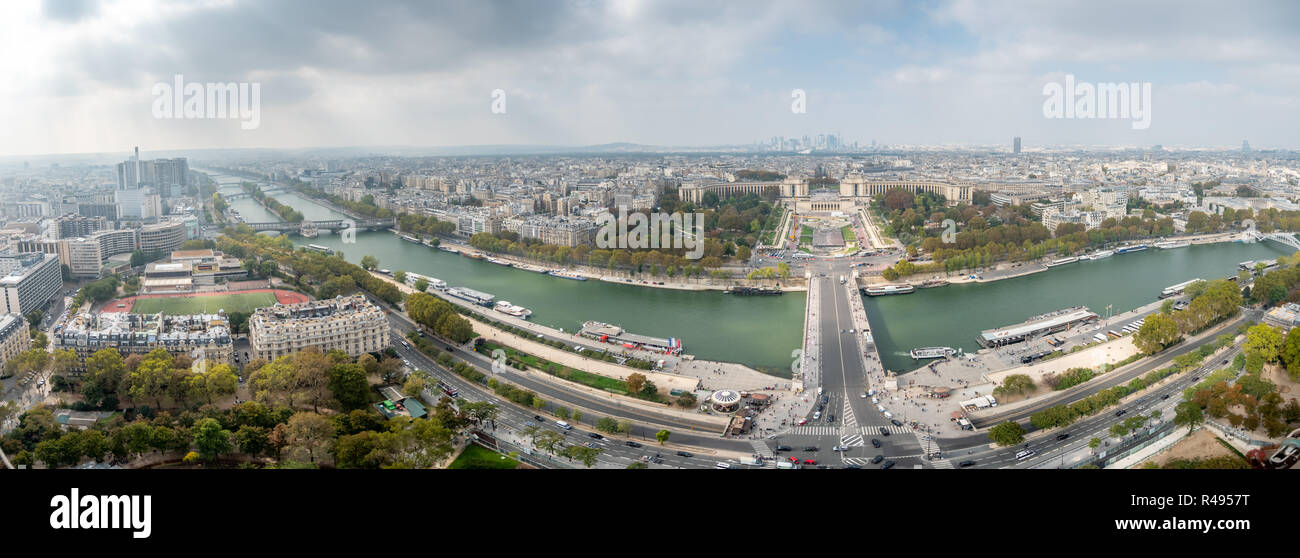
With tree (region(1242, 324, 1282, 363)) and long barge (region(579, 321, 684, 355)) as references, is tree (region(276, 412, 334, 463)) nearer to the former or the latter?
long barge (region(579, 321, 684, 355))

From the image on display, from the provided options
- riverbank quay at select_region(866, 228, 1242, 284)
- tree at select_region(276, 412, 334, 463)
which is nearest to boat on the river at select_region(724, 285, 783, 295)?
riverbank quay at select_region(866, 228, 1242, 284)

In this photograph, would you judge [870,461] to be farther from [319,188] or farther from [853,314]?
[319,188]

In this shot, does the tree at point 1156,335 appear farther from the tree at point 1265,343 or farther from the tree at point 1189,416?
the tree at point 1189,416


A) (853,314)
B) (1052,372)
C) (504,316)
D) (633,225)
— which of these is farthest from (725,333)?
(633,225)

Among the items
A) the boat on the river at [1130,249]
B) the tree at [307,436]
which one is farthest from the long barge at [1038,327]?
the tree at [307,436]

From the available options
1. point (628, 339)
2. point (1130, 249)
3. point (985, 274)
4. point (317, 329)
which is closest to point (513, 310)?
point (628, 339)
